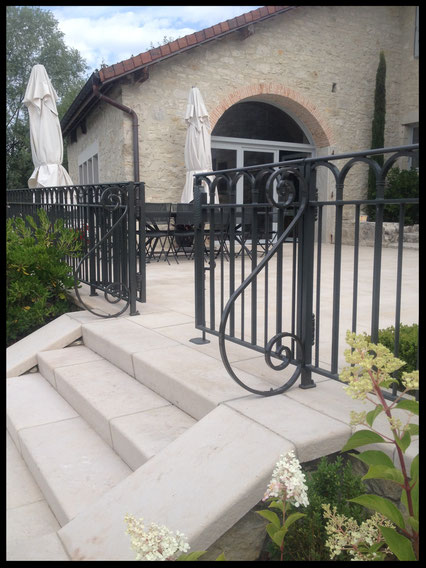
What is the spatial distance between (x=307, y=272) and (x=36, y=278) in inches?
119

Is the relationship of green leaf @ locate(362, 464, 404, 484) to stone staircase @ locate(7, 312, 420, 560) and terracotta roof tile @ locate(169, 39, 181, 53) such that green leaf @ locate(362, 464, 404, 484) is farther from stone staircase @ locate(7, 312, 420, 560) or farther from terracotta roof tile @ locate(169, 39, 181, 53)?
terracotta roof tile @ locate(169, 39, 181, 53)

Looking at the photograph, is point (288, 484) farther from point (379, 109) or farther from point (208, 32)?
point (379, 109)

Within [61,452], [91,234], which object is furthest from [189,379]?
[91,234]

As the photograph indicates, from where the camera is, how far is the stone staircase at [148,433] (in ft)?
6.24

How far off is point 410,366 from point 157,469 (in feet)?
4.68

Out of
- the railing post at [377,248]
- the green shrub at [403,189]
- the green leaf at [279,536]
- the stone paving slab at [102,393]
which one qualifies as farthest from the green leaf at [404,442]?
the green shrub at [403,189]

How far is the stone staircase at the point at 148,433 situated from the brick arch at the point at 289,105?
Result: 24.3 ft

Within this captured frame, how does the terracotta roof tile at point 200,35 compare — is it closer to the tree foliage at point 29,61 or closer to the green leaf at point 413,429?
the green leaf at point 413,429

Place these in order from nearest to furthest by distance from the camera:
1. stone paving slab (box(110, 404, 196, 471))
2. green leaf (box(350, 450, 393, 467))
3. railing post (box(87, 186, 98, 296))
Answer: green leaf (box(350, 450, 393, 467)) < stone paving slab (box(110, 404, 196, 471)) < railing post (box(87, 186, 98, 296))

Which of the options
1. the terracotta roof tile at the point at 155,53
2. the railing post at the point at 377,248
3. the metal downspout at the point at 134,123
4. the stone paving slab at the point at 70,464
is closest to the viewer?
the railing post at the point at 377,248

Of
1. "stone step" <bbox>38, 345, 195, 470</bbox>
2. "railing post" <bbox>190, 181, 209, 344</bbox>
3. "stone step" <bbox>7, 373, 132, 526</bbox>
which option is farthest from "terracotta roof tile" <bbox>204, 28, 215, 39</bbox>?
"stone step" <bbox>7, 373, 132, 526</bbox>

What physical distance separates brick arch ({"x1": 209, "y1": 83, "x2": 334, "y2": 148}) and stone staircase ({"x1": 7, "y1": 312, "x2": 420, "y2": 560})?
740 centimetres

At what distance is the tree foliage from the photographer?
93.4 feet
